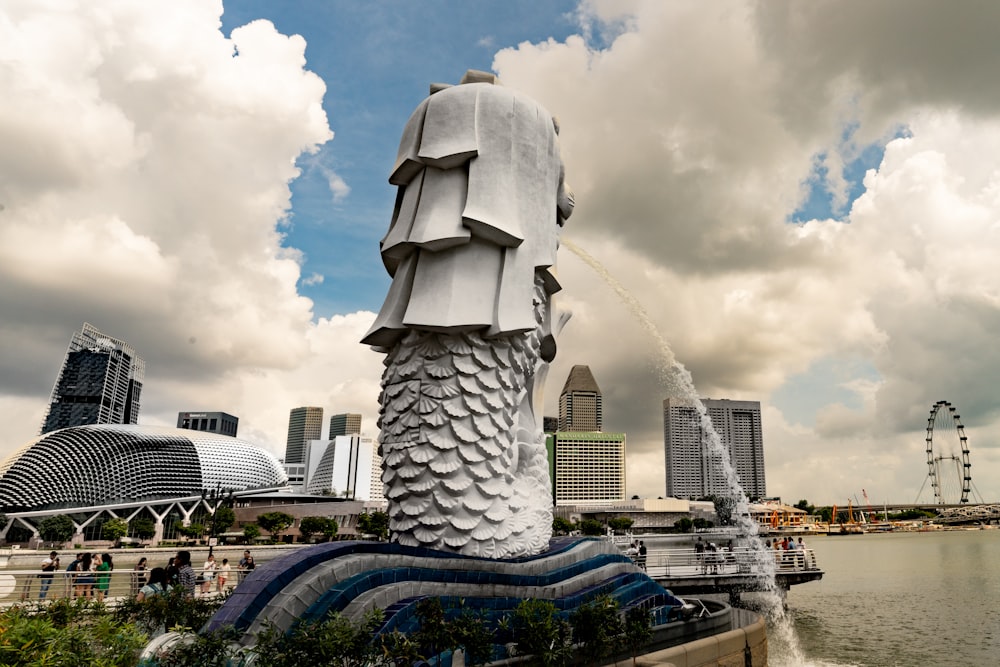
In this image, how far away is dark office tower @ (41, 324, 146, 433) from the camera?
11738cm

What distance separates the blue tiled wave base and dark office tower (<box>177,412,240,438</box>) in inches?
7164

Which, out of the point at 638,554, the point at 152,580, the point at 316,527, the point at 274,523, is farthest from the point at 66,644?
the point at 274,523

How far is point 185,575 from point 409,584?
5.85 m

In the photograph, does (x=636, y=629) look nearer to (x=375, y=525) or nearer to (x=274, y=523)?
(x=375, y=525)

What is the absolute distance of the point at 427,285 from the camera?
13.4 meters

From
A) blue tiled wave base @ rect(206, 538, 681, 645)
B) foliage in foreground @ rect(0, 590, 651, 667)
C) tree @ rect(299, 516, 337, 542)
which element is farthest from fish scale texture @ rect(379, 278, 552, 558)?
tree @ rect(299, 516, 337, 542)

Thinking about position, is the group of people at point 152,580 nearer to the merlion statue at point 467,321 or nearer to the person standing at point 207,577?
the person standing at point 207,577

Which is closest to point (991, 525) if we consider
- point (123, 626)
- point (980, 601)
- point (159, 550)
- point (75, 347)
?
point (980, 601)

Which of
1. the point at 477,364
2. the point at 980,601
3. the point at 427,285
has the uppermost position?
the point at 427,285

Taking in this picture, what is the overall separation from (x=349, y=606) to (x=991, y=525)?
156789mm

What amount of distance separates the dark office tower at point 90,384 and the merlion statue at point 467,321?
12212cm

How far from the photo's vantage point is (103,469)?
63969 millimetres

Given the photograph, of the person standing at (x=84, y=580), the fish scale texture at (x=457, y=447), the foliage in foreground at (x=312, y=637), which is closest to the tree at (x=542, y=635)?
the foliage in foreground at (x=312, y=637)

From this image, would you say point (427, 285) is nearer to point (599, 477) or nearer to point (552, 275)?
point (552, 275)
